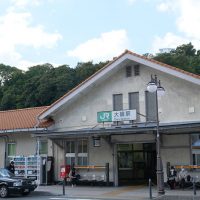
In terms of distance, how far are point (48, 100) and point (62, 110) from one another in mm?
36183

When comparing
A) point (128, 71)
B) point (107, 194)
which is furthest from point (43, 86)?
point (107, 194)

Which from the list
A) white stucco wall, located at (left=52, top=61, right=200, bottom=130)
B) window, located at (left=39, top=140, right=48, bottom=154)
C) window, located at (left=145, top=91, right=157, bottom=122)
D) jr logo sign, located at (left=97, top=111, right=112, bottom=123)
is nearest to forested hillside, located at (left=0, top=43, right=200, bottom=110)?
window, located at (left=39, top=140, right=48, bottom=154)

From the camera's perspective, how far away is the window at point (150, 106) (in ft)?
75.0

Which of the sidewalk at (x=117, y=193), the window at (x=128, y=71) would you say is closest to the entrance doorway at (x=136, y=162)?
the sidewalk at (x=117, y=193)

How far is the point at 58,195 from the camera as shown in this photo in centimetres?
2025

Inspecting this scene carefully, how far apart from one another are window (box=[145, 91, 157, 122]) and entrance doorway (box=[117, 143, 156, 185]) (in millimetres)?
3767

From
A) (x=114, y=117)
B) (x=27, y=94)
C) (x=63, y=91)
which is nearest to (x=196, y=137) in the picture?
(x=114, y=117)

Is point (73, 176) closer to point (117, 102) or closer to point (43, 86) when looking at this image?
point (117, 102)

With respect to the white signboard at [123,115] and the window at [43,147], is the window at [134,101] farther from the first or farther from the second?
the window at [43,147]

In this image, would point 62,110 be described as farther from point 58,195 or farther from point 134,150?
point 58,195

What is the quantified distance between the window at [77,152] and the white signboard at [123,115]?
334 cm

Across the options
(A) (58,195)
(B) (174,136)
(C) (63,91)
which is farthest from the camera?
(C) (63,91)

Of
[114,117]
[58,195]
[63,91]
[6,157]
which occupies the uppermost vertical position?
[63,91]

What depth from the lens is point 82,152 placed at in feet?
83.7
